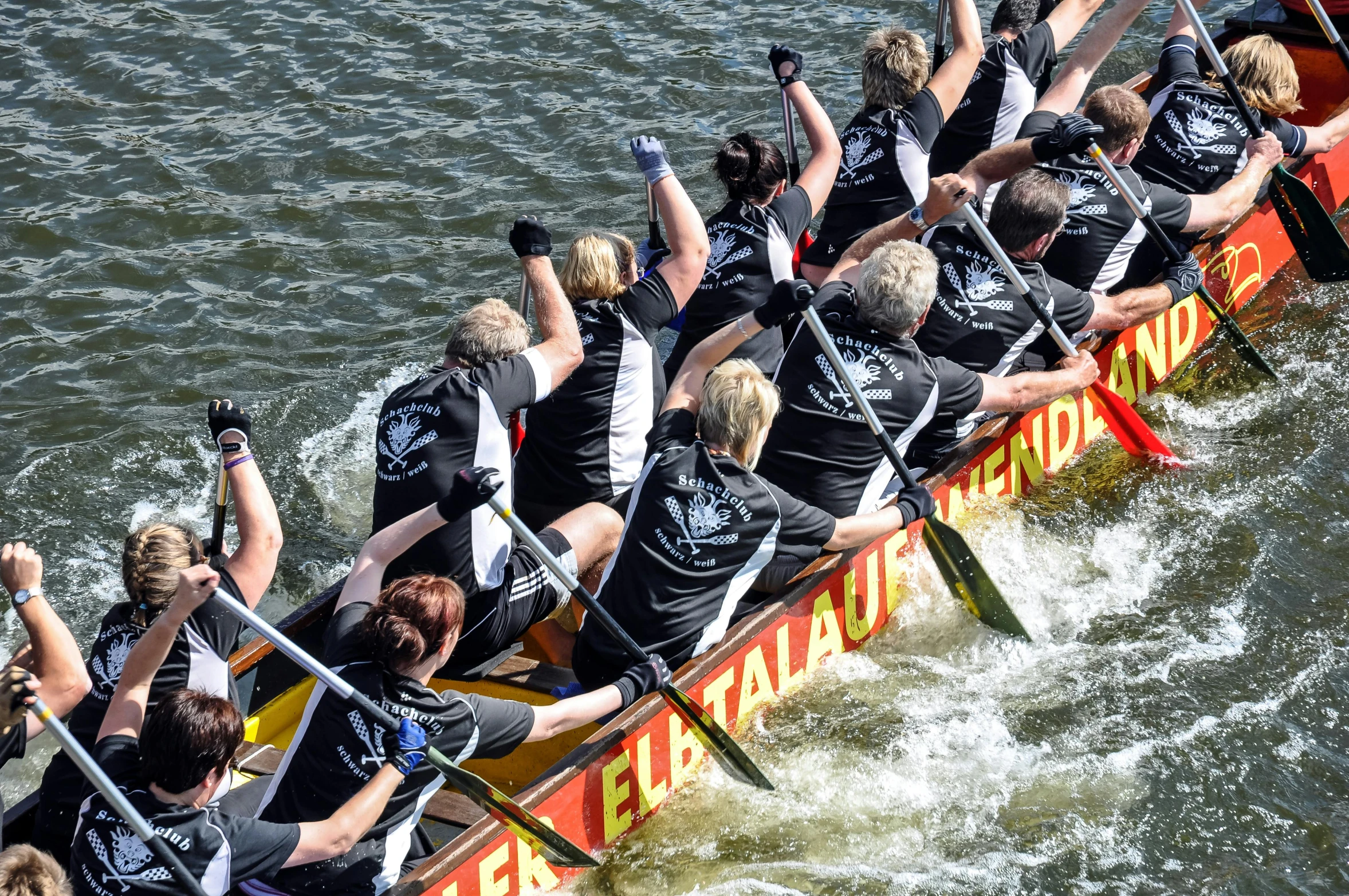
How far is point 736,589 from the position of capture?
19.0ft

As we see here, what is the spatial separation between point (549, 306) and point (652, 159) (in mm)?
1160

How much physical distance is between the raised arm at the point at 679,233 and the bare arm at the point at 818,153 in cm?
116

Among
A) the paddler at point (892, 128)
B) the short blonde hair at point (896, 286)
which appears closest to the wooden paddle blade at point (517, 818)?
the short blonde hair at point (896, 286)

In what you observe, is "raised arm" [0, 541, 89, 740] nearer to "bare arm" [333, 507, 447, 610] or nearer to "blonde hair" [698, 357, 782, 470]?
"bare arm" [333, 507, 447, 610]

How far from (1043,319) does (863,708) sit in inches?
88.9

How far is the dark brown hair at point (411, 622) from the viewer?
4.43 metres

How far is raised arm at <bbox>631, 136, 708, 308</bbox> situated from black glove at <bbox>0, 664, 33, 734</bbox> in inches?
139

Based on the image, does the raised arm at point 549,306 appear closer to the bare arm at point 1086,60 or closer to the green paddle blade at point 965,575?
the green paddle blade at point 965,575

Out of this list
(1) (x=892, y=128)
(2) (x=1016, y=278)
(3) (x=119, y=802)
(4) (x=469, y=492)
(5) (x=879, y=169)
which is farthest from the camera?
(5) (x=879, y=169)

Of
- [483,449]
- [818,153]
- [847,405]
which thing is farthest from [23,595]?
[818,153]

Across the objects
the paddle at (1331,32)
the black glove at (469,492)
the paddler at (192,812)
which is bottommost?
the paddler at (192,812)

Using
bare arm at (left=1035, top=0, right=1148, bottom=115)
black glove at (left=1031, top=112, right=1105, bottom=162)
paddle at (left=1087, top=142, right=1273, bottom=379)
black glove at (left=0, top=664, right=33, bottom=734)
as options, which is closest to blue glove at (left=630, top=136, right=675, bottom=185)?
black glove at (left=1031, top=112, right=1105, bottom=162)

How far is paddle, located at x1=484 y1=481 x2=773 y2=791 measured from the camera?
5.41m

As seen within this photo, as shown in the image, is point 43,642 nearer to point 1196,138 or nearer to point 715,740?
point 715,740
